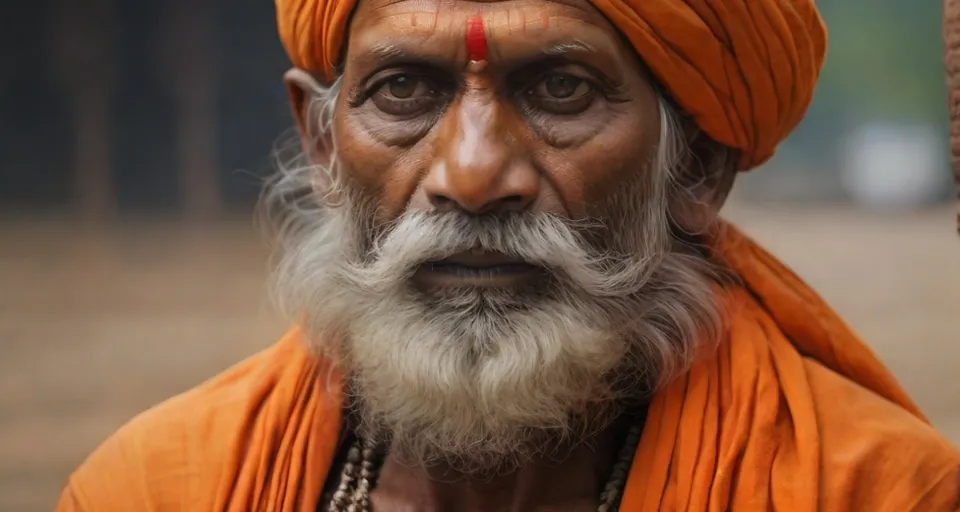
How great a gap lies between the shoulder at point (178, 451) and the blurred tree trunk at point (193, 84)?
14.9 feet

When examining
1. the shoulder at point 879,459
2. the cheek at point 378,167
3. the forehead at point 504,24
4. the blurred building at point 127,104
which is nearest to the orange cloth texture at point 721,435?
the shoulder at point 879,459

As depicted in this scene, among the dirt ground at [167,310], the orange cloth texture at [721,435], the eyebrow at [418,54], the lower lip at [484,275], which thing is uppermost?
the eyebrow at [418,54]

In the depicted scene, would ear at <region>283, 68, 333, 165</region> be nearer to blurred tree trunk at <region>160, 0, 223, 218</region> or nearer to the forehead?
the forehead

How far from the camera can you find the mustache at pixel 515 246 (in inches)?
70.6

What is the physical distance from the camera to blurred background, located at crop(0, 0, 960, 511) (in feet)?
19.7

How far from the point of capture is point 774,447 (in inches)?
70.8

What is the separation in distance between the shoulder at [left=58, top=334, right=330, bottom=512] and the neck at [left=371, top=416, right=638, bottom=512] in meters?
0.26

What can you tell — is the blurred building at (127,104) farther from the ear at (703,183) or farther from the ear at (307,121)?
the ear at (703,183)

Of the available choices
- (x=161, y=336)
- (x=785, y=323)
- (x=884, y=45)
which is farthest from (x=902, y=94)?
(x=785, y=323)

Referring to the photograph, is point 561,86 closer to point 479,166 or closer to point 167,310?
point 479,166

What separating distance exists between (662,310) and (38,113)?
5339 mm

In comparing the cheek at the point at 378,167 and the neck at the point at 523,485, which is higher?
the cheek at the point at 378,167

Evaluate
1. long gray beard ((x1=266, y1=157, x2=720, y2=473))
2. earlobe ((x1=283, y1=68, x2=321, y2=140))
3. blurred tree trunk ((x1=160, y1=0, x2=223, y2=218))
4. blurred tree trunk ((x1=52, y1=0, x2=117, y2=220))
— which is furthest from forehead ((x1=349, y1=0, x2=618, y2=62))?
blurred tree trunk ((x1=52, y1=0, x2=117, y2=220))

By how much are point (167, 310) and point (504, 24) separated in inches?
195
